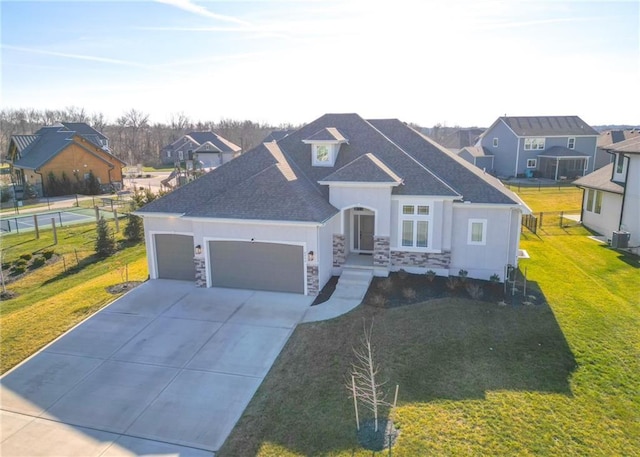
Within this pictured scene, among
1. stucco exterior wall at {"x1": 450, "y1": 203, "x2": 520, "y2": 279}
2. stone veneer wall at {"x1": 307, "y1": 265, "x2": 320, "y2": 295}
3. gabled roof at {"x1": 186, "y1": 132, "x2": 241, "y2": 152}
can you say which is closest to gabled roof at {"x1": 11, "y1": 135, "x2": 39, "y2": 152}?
gabled roof at {"x1": 186, "y1": 132, "x2": 241, "y2": 152}

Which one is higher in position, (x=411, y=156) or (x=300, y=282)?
(x=411, y=156)

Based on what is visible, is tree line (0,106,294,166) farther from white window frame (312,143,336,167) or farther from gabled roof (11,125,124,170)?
white window frame (312,143,336,167)

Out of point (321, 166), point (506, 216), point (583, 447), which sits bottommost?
point (583, 447)

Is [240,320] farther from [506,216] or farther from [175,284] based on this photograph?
[506,216]

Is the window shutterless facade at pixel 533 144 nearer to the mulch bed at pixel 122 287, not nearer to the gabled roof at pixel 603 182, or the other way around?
the gabled roof at pixel 603 182

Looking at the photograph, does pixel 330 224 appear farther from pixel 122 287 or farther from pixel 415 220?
pixel 122 287

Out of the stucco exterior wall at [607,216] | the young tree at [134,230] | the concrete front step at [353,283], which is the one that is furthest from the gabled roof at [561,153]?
the young tree at [134,230]

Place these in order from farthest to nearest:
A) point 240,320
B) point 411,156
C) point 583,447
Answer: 1. point 411,156
2. point 240,320
3. point 583,447

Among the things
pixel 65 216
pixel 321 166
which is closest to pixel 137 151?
pixel 65 216
